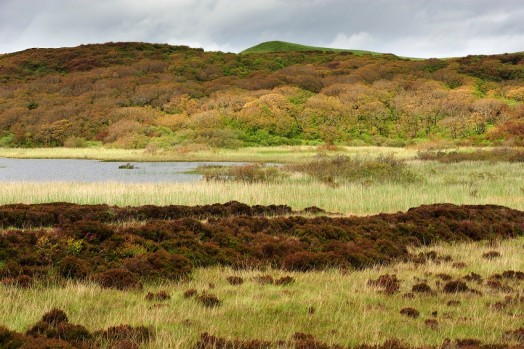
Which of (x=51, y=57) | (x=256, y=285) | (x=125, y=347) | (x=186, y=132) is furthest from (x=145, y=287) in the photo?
(x=51, y=57)

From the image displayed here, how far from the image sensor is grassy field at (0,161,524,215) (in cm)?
2341

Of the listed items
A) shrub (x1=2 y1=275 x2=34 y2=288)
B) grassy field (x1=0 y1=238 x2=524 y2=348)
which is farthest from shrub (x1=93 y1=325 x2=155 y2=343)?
shrub (x1=2 y1=275 x2=34 y2=288)

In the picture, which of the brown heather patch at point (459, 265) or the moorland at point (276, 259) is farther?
the brown heather patch at point (459, 265)

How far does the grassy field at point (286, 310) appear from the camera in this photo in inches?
287

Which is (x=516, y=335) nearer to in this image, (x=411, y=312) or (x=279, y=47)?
(x=411, y=312)

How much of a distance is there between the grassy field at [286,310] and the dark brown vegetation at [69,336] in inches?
11.0

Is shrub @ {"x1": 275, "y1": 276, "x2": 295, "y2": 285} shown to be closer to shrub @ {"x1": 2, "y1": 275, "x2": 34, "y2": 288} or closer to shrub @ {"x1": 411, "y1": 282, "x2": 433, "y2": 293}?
shrub @ {"x1": 411, "y1": 282, "x2": 433, "y2": 293}

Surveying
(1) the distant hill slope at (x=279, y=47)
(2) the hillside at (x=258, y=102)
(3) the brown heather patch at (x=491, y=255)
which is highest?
(1) the distant hill slope at (x=279, y=47)

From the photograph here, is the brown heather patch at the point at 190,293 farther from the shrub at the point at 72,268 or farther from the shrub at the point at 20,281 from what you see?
the shrub at the point at 20,281

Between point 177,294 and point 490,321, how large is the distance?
4700 millimetres

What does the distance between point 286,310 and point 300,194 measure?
17.5 m

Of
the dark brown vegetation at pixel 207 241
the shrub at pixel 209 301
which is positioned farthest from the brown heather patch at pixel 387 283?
the shrub at pixel 209 301

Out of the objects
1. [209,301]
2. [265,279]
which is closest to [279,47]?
[265,279]

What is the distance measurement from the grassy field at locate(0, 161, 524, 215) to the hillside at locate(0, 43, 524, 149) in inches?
1548
